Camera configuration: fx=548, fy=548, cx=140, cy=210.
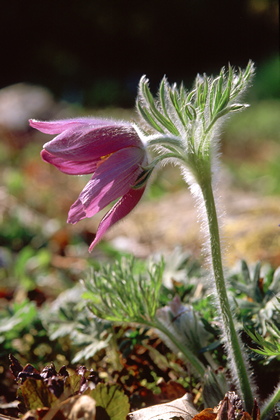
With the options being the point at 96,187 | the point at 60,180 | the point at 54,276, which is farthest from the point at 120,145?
the point at 60,180

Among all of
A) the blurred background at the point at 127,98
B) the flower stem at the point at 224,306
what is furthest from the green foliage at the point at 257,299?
the blurred background at the point at 127,98

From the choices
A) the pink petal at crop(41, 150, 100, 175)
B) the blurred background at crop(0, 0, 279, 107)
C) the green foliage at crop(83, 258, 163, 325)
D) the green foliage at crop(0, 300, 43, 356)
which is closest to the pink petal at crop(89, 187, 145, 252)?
the pink petal at crop(41, 150, 100, 175)

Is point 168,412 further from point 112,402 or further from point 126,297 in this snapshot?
point 126,297

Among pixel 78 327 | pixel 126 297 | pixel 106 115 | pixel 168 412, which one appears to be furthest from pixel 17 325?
pixel 106 115

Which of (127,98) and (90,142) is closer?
(90,142)

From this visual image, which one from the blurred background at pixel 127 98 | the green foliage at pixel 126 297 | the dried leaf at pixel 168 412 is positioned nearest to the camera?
the dried leaf at pixel 168 412

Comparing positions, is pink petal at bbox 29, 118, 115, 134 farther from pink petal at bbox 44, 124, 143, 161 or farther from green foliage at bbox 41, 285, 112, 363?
green foliage at bbox 41, 285, 112, 363

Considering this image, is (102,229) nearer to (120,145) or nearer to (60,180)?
(120,145)

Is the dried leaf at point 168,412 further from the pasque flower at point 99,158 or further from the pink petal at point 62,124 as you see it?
the pink petal at point 62,124
